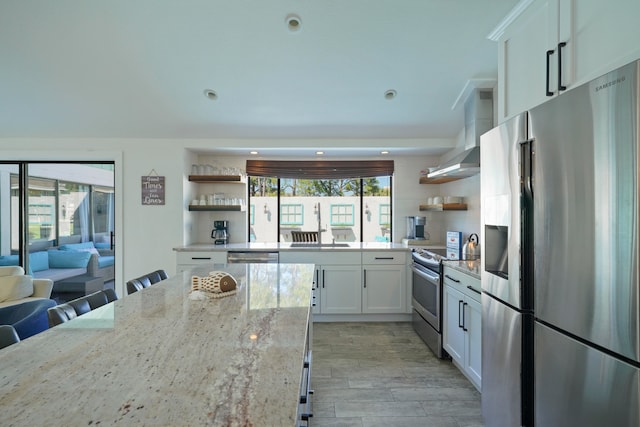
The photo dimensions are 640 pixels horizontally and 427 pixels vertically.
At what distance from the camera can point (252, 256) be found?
3898mm

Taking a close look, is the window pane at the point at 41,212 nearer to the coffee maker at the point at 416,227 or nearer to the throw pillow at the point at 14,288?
the throw pillow at the point at 14,288

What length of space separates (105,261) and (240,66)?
3.21 m

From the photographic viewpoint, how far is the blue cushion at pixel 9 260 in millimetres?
4221

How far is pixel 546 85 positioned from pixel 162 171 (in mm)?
3927

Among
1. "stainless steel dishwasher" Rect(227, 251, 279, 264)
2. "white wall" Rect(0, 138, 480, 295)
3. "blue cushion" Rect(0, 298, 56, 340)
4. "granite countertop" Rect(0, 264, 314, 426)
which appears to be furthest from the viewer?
"white wall" Rect(0, 138, 480, 295)

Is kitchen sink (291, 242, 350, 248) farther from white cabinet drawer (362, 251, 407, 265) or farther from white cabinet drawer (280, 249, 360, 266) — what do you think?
white cabinet drawer (362, 251, 407, 265)

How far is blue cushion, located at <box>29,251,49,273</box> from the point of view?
4320 millimetres

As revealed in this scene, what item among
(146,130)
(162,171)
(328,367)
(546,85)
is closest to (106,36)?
(146,130)

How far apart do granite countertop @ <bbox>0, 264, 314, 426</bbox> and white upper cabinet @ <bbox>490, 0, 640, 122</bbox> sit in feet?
5.03

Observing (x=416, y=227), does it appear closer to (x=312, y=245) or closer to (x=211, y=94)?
(x=312, y=245)

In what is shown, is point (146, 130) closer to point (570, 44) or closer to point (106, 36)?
point (106, 36)

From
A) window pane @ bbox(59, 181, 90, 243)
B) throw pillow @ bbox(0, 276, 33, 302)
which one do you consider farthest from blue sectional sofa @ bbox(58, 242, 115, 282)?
throw pillow @ bbox(0, 276, 33, 302)

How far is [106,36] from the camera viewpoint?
102 inches

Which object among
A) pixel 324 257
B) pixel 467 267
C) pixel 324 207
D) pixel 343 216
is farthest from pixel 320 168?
pixel 467 267
